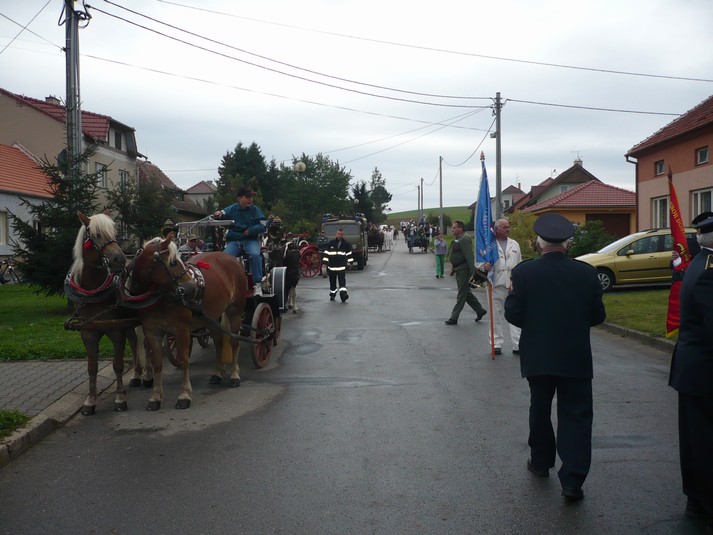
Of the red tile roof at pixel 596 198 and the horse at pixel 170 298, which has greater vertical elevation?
the red tile roof at pixel 596 198

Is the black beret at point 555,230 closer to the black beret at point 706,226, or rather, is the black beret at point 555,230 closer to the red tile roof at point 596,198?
the black beret at point 706,226

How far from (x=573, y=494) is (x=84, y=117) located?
41438 mm

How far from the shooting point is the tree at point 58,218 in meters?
13.2

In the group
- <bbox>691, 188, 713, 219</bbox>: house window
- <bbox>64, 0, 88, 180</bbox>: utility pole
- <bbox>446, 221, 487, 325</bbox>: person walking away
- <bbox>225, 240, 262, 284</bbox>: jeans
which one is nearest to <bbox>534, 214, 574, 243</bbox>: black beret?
<bbox>225, 240, 262, 284</bbox>: jeans

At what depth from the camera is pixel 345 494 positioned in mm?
4566

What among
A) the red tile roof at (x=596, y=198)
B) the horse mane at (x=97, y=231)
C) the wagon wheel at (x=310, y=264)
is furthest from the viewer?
the red tile roof at (x=596, y=198)

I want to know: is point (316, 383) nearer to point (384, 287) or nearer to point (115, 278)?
point (115, 278)

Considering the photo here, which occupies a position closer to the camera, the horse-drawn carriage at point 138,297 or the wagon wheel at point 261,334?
the horse-drawn carriage at point 138,297

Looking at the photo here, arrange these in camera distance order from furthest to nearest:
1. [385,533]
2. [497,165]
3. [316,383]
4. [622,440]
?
1. [497,165]
2. [316,383]
3. [622,440]
4. [385,533]

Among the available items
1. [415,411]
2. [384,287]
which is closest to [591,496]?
[415,411]

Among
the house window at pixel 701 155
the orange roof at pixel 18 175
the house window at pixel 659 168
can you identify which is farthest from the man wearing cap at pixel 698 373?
the house window at pixel 659 168

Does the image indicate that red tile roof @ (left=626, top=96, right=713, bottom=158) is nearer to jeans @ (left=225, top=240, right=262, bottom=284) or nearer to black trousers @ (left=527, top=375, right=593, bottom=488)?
jeans @ (left=225, top=240, right=262, bottom=284)

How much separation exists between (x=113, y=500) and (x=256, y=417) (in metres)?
2.18

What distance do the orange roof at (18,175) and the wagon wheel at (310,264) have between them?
10.3 metres
